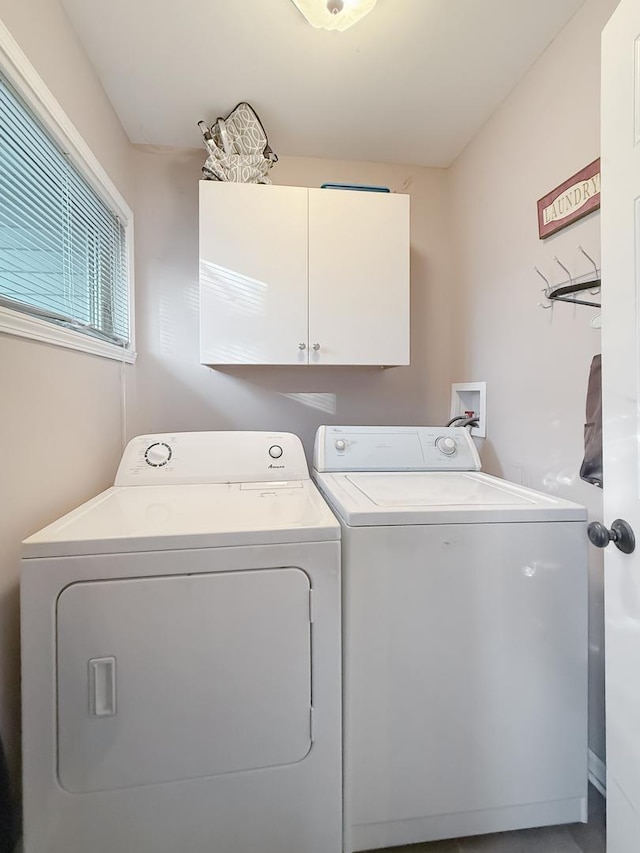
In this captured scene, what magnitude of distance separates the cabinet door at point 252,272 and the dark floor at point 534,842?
172cm

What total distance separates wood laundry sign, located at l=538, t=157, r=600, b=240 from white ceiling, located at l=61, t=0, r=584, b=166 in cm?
55

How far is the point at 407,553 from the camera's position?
105 centimetres

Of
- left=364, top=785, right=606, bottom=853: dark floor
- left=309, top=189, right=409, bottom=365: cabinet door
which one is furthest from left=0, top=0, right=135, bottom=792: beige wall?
left=364, top=785, right=606, bottom=853: dark floor

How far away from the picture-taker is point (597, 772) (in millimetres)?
1279

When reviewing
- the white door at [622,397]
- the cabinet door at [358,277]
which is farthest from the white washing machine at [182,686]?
Answer: the cabinet door at [358,277]

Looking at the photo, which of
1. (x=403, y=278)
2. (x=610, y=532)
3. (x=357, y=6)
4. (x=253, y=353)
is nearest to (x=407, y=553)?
(x=610, y=532)

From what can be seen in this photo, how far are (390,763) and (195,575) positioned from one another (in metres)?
0.74

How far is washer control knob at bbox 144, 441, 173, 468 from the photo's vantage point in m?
1.61

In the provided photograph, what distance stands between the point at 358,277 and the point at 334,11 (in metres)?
0.86

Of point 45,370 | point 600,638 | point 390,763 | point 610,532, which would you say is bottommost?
point 390,763

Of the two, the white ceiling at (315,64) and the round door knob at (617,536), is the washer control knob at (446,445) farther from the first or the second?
the white ceiling at (315,64)

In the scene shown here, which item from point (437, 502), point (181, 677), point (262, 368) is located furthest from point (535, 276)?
point (181, 677)

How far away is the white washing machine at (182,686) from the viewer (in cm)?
91

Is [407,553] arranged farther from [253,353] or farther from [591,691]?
[253,353]
